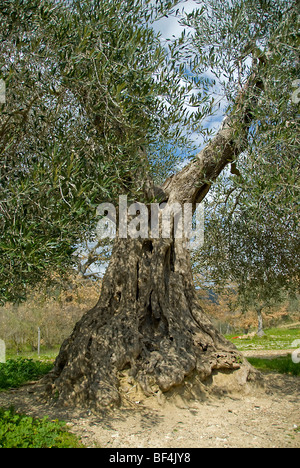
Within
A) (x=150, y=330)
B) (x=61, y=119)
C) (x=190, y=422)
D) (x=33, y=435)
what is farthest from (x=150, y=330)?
(x=61, y=119)

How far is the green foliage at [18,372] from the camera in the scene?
8680 millimetres

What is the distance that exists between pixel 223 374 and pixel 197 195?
4.39m

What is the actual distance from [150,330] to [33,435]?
3.68 m

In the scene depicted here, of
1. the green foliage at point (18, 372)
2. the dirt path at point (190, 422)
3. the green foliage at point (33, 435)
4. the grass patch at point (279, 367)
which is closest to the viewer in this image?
the green foliage at point (33, 435)

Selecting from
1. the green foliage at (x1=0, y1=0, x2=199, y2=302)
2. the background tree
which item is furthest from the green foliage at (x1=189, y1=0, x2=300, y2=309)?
the green foliage at (x1=0, y1=0, x2=199, y2=302)

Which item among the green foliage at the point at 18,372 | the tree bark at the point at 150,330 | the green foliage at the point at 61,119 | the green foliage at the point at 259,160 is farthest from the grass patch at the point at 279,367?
the green foliage at the point at 61,119

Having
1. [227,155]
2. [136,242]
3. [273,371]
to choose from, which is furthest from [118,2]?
[273,371]

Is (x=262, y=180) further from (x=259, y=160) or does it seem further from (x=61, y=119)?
(x=61, y=119)

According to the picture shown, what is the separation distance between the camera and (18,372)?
377 inches

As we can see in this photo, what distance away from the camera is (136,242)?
8852 millimetres

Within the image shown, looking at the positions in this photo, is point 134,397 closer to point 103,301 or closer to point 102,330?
point 102,330

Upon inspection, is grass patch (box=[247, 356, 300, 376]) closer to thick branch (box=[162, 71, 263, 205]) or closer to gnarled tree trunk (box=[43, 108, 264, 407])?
gnarled tree trunk (box=[43, 108, 264, 407])

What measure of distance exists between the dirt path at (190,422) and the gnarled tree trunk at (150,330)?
0.38m

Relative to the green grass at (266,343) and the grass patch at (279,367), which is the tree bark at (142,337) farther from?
the green grass at (266,343)
